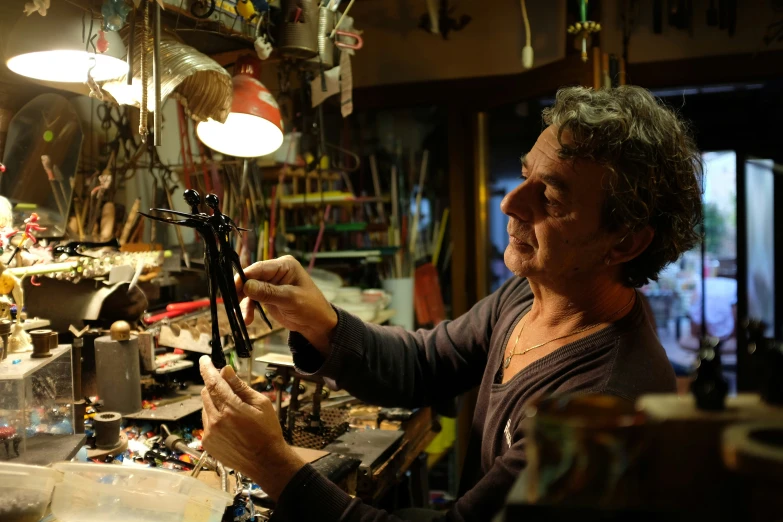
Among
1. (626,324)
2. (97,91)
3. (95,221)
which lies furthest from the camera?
(95,221)

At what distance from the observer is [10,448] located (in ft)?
4.40

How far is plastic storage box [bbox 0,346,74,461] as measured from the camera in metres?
1.36

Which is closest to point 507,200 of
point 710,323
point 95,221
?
point 710,323

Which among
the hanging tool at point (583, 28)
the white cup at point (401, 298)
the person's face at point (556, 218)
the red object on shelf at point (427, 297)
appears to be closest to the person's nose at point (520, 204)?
the person's face at point (556, 218)

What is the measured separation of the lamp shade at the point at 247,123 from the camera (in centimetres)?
186

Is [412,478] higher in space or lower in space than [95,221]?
lower

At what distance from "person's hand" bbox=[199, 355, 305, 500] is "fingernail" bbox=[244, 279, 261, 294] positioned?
208mm

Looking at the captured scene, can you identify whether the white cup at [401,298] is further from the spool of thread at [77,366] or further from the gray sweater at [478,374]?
the spool of thread at [77,366]

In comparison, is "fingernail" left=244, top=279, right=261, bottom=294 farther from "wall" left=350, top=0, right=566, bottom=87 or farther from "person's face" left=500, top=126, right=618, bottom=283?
"wall" left=350, top=0, right=566, bottom=87

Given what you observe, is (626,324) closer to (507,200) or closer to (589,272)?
(589,272)

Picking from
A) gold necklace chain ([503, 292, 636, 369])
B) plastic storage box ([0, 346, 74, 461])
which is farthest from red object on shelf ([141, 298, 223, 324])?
gold necklace chain ([503, 292, 636, 369])

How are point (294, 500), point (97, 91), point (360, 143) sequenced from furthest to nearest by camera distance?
point (360, 143) < point (97, 91) < point (294, 500)

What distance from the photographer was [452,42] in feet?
10.9

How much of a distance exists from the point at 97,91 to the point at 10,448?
0.83 meters
